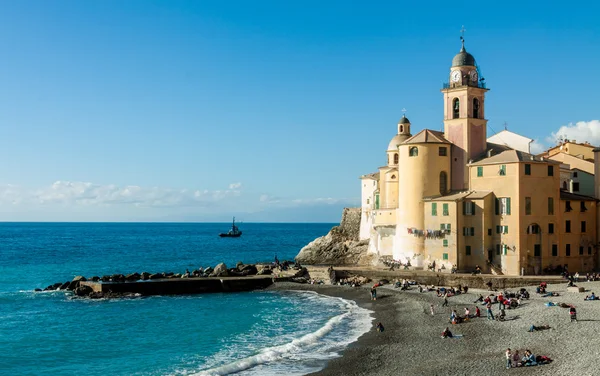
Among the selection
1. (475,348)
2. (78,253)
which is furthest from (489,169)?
(78,253)

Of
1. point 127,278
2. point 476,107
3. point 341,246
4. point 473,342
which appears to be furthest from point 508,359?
point 341,246

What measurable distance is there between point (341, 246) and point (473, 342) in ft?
160

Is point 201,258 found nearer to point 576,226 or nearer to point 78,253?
point 78,253

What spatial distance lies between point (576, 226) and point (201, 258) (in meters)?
64.7

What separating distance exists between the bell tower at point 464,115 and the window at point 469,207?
2884 millimetres

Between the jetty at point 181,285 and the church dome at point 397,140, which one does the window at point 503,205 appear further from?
the jetty at point 181,285

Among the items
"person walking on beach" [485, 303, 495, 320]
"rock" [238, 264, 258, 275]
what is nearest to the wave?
"person walking on beach" [485, 303, 495, 320]

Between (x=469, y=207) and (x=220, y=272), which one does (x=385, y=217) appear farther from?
(x=220, y=272)

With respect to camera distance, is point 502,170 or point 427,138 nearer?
point 502,170

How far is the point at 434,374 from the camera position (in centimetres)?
2928

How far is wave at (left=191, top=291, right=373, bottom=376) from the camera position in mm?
32719

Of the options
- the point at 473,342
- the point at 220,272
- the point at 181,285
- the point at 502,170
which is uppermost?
the point at 502,170

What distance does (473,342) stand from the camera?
35.1 m

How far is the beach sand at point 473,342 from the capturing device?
2995cm
